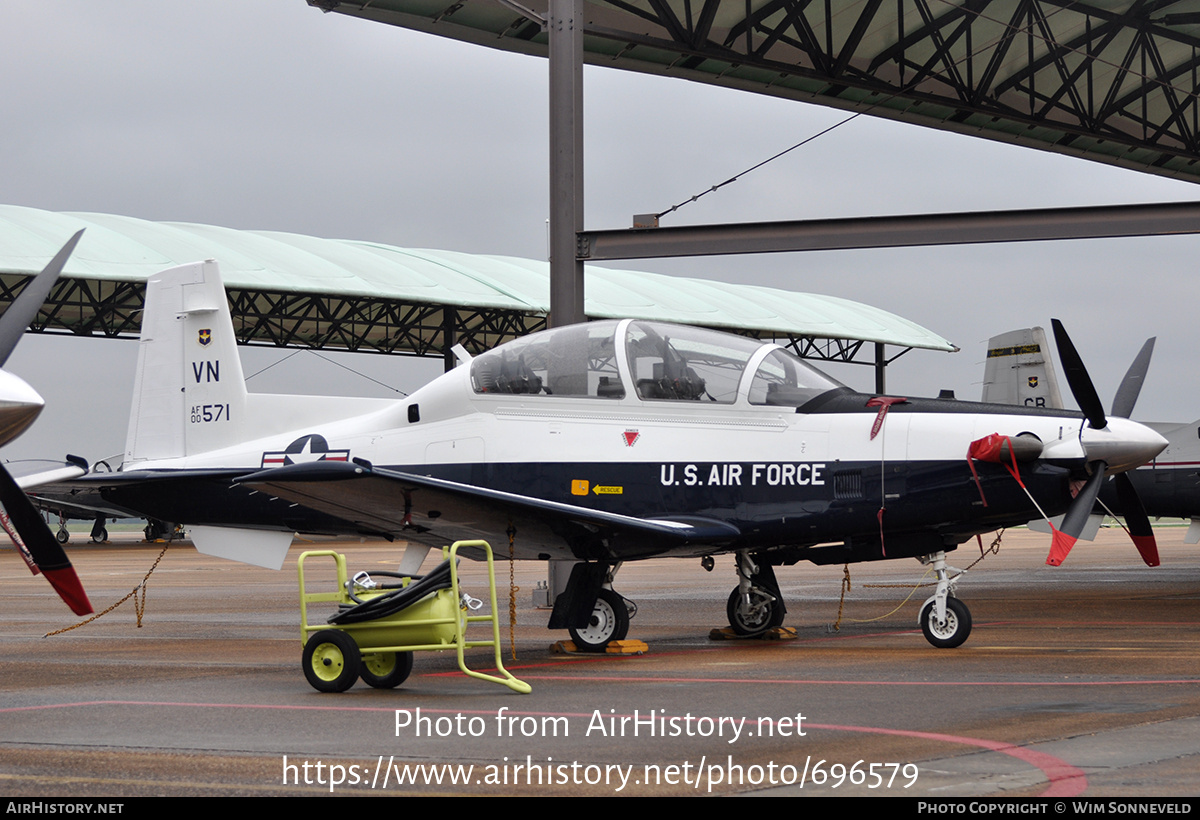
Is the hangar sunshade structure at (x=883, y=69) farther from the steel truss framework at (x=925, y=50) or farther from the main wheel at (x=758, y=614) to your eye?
the main wheel at (x=758, y=614)

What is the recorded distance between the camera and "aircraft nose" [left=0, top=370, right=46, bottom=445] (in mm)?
5961

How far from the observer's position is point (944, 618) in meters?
8.97

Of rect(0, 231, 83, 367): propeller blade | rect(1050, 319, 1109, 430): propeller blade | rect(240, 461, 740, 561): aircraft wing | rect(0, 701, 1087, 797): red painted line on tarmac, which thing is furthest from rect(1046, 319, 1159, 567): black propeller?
rect(0, 231, 83, 367): propeller blade

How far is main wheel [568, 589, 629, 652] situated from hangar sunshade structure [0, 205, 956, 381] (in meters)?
22.8

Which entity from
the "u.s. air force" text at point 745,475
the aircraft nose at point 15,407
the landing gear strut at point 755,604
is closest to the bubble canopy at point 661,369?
the "u.s. air force" text at point 745,475

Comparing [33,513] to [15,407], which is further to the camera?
[33,513]

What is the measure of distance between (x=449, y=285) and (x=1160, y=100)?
2107 centimetres

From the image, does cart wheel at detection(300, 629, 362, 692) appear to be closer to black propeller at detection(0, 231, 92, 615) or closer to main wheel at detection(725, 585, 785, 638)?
black propeller at detection(0, 231, 92, 615)

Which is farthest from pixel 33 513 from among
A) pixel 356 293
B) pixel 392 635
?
pixel 356 293

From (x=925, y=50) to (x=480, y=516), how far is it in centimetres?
1341

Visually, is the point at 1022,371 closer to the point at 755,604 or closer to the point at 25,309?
the point at 755,604

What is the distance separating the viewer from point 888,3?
17531 millimetres

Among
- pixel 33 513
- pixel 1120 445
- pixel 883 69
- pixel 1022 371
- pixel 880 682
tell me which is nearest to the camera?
pixel 33 513
